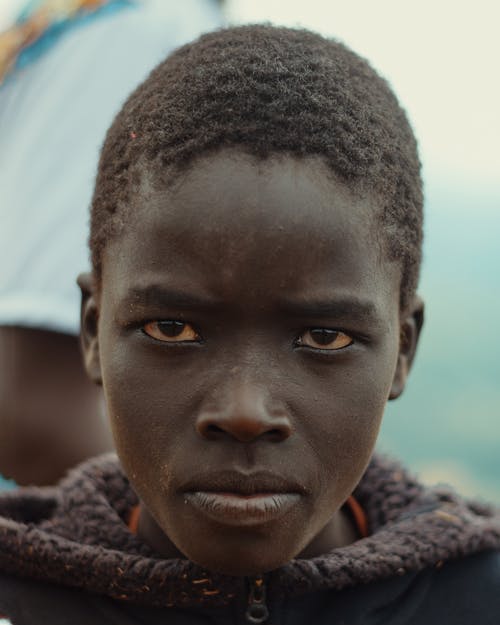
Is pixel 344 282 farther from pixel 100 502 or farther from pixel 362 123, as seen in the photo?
pixel 100 502

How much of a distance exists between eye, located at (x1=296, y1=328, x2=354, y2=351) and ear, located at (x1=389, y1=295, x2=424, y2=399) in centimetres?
26

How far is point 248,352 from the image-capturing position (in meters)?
1.53

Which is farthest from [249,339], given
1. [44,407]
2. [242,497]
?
[44,407]

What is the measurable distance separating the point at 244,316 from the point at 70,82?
1.23 metres

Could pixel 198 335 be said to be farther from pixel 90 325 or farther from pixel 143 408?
pixel 90 325

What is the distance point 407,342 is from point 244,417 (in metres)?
0.54

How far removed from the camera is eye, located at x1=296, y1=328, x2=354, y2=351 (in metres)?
1.58

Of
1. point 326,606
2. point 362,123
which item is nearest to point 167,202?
point 362,123

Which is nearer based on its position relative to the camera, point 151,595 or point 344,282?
point 344,282

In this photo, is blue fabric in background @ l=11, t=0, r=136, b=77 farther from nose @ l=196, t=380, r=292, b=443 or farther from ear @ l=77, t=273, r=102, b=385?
nose @ l=196, t=380, r=292, b=443

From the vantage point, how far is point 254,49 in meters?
1.69

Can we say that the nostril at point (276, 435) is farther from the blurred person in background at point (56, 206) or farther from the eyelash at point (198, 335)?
the blurred person in background at point (56, 206)

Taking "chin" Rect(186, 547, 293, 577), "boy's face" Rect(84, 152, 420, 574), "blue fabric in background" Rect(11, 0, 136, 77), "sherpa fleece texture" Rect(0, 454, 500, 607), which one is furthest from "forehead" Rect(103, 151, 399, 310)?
"blue fabric in background" Rect(11, 0, 136, 77)

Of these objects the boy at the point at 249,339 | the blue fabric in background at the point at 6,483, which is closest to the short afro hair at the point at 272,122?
the boy at the point at 249,339
